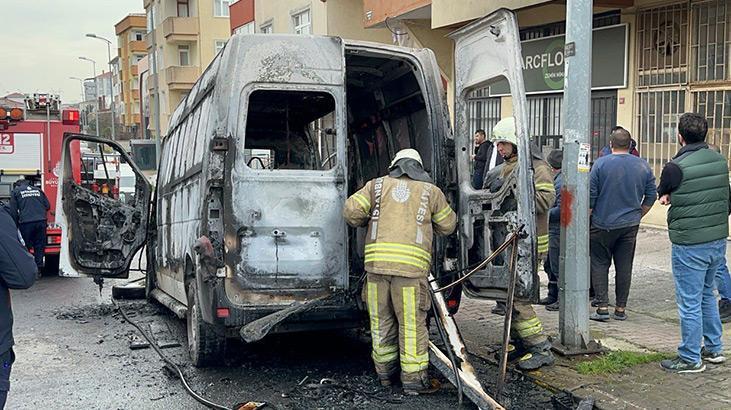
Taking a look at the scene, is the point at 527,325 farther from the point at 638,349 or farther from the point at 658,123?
the point at 658,123

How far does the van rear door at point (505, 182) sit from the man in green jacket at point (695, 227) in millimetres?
1014

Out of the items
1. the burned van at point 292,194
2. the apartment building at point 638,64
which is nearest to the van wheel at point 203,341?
the burned van at point 292,194

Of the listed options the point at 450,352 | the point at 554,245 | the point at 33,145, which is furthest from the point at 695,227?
the point at 33,145

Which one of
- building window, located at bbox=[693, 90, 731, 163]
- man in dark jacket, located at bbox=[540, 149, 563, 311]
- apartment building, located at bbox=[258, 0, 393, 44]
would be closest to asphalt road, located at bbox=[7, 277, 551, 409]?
man in dark jacket, located at bbox=[540, 149, 563, 311]

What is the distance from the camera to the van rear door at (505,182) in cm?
491

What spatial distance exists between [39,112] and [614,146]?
938 centimetres

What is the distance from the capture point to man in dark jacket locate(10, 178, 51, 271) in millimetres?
10406

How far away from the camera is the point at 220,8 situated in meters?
43.6

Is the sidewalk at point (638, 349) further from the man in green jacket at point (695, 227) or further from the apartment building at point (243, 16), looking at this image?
the apartment building at point (243, 16)

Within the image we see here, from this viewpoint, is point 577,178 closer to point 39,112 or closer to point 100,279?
point 100,279

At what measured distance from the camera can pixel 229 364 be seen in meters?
5.89

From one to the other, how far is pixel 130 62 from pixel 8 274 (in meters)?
71.5

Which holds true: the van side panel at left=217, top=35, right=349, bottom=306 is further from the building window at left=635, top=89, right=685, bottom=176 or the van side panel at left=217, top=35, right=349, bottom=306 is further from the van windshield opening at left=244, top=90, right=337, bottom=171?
the building window at left=635, top=89, right=685, bottom=176

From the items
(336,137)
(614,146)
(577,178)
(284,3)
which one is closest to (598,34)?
(614,146)
